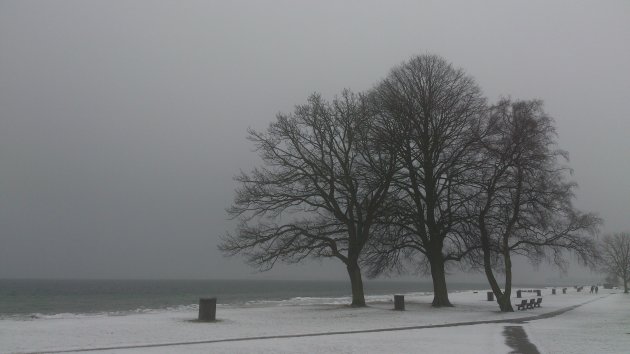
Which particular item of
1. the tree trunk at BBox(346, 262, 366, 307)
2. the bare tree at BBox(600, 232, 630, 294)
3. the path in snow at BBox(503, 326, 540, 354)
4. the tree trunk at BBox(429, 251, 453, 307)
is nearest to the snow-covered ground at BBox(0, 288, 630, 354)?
the path in snow at BBox(503, 326, 540, 354)

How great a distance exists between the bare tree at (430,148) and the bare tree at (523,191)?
1303 mm

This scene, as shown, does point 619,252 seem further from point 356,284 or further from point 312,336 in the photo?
point 312,336

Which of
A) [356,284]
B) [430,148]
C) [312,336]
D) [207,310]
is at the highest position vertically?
[430,148]

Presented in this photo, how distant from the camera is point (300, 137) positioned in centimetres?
3138

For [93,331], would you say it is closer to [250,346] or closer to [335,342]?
[250,346]

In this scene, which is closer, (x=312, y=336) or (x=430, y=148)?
(x=312, y=336)

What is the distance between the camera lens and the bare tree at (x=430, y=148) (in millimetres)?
29688

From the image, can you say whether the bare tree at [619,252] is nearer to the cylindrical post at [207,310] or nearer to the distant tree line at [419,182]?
the distant tree line at [419,182]

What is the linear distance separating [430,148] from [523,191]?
5827mm

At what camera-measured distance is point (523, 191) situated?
27.5 m

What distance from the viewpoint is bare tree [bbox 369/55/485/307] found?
29.7 meters

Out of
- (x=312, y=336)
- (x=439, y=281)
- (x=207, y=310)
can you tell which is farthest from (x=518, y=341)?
(x=439, y=281)

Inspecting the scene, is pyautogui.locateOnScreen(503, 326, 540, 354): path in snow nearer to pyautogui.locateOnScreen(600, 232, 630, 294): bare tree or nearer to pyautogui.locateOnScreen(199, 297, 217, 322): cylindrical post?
pyautogui.locateOnScreen(199, 297, 217, 322): cylindrical post

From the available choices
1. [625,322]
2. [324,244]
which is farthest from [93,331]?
[625,322]
